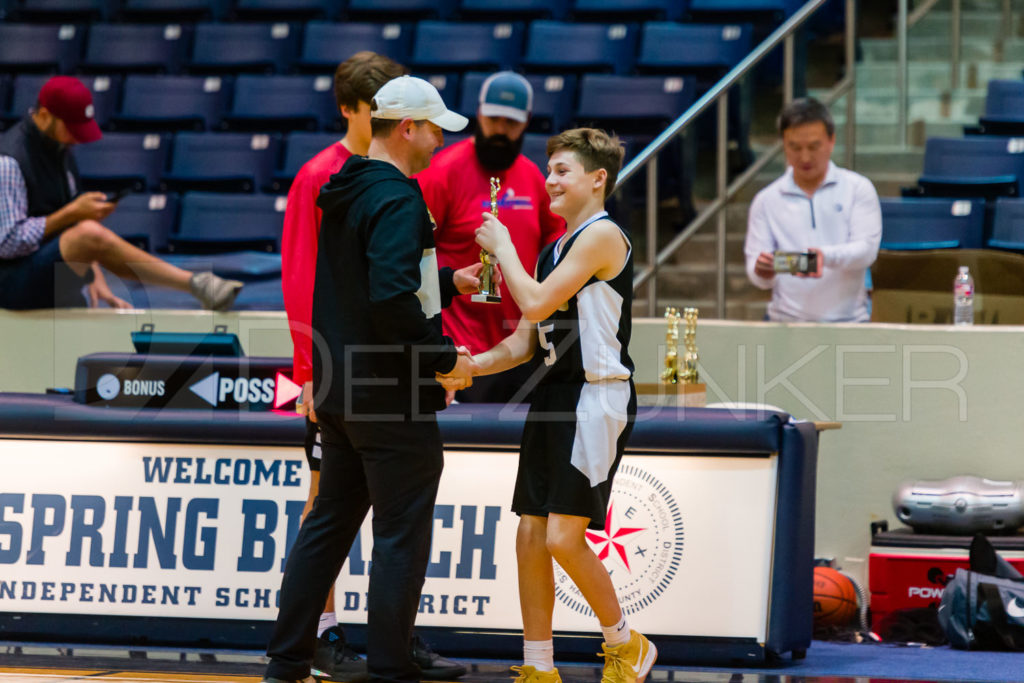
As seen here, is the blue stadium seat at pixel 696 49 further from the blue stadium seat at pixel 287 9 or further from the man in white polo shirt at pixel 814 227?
the blue stadium seat at pixel 287 9

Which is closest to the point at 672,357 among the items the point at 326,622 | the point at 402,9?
the point at 326,622

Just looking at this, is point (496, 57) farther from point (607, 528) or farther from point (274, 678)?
point (274, 678)

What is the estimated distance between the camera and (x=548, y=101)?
8.64m

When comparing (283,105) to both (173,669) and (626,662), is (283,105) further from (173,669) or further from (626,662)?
(626,662)

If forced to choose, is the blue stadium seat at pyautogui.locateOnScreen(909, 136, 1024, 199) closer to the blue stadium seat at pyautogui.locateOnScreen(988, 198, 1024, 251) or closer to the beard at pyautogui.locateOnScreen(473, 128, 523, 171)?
the blue stadium seat at pyautogui.locateOnScreen(988, 198, 1024, 251)

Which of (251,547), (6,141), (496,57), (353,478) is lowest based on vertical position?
(251,547)

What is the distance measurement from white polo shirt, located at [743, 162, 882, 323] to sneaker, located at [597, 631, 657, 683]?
2646mm

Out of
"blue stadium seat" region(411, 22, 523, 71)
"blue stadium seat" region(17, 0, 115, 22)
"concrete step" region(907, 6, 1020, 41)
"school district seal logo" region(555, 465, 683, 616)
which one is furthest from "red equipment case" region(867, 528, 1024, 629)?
"blue stadium seat" region(17, 0, 115, 22)

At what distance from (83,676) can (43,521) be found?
848 millimetres

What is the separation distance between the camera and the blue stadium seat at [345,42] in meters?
9.59

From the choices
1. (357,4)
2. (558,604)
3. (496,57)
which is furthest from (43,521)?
(357,4)

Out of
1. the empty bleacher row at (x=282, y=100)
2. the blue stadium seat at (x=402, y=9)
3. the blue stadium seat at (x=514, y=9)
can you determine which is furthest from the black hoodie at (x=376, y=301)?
the blue stadium seat at (x=402, y=9)

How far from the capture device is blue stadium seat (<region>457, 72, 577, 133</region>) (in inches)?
337

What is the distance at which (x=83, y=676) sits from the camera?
3.99 metres
